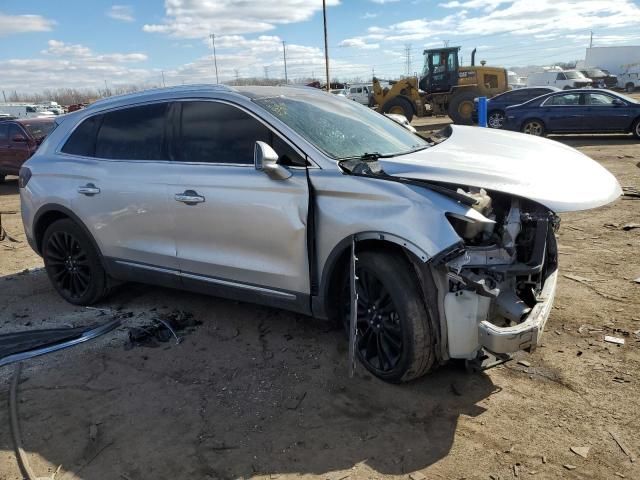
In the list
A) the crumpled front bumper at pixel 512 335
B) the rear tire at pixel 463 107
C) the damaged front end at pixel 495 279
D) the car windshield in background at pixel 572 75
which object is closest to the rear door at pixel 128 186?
the damaged front end at pixel 495 279

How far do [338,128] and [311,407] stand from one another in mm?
1952

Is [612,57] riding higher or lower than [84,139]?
higher

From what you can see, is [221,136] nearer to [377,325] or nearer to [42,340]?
[377,325]

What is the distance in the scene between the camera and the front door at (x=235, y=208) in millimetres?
3609

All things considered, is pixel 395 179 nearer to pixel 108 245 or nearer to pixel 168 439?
pixel 168 439

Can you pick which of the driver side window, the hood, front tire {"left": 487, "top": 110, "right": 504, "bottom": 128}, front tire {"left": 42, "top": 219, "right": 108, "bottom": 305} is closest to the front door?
the driver side window

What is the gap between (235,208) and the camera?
3.79m

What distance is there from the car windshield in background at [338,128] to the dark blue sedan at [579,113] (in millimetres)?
12709

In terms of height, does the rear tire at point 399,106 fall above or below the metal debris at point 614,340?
above

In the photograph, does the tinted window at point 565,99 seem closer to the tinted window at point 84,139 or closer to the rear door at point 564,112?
the rear door at point 564,112

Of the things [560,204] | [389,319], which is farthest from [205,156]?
[560,204]

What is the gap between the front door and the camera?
361cm

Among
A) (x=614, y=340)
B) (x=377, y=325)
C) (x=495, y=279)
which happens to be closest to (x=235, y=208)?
(x=377, y=325)

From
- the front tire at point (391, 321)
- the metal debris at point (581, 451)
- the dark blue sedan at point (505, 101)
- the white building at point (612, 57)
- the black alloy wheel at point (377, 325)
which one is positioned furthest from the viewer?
the white building at point (612, 57)
